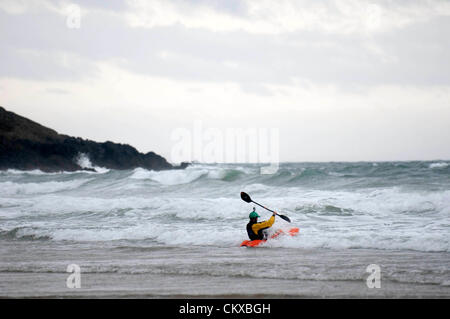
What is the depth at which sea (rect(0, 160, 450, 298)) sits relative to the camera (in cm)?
605

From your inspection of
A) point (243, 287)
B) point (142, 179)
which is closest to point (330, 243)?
point (243, 287)

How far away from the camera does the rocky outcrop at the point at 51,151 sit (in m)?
59.2

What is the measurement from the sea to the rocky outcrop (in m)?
42.9

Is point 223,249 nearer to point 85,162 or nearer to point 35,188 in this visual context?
point 35,188

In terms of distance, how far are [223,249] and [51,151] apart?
5640 cm

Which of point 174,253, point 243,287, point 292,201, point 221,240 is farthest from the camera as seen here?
point 292,201

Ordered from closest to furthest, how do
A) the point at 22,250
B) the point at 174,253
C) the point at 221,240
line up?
the point at 174,253 → the point at 22,250 → the point at 221,240

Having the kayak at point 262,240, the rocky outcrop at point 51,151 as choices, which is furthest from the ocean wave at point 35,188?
the rocky outcrop at point 51,151

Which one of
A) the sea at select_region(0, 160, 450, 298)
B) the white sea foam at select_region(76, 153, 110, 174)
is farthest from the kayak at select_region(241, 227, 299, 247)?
the white sea foam at select_region(76, 153, 110, 174)

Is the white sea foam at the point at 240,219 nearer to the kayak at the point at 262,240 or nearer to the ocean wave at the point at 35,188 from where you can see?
the kayak at the point at 262,240

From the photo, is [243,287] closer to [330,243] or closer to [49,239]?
[330,243]

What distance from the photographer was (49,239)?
11.1 m

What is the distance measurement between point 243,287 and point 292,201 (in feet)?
30.7

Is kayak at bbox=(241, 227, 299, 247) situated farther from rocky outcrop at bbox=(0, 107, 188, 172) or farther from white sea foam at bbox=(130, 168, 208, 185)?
rocky outcrop at bbox=(0, 107, 188, 172)
